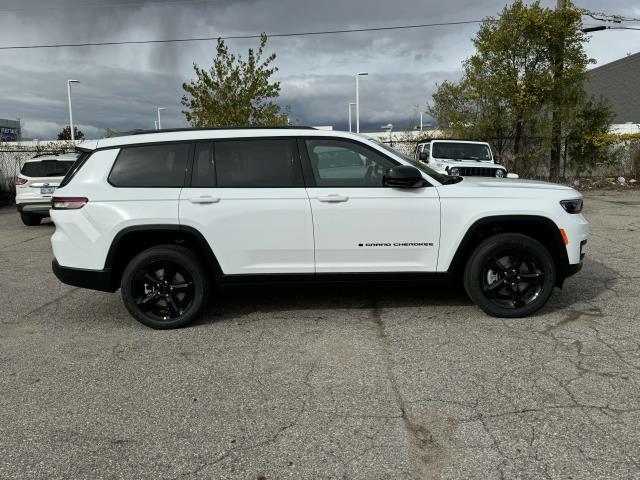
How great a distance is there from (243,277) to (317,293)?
4.49ft

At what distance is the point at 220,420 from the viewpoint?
3180 millimetres

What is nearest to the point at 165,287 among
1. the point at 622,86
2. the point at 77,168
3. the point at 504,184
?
the point at 77,168

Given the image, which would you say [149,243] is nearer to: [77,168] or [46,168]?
[77,168]

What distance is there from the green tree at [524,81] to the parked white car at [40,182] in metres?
12.2

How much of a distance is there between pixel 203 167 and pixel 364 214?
1.52 metres

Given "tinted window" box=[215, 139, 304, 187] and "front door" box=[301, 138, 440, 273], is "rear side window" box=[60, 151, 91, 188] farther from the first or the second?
"front door" box=[301, 138, 440, 273]

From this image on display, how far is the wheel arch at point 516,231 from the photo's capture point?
4.72 m

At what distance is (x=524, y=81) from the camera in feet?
54.6

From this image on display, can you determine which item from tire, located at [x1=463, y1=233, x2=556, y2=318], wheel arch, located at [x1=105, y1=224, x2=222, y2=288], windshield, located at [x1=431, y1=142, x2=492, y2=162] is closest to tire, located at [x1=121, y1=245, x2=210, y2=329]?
wheel arch, located at [x1=105, y1=224, x2=222, y2=288]

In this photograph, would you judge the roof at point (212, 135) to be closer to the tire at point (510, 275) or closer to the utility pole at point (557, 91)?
the tire at point (510, 275)

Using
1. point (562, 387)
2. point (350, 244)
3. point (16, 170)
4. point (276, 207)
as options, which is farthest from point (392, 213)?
point (16, 170)

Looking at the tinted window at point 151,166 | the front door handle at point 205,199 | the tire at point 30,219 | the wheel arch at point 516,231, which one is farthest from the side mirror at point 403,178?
the tire at point 30,219

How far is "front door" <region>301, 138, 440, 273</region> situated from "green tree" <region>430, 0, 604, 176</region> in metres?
13.6

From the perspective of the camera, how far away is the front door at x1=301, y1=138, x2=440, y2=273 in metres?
4.65
